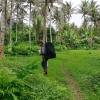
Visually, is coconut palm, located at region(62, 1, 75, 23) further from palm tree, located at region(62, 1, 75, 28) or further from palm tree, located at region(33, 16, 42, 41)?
palm tree, located at region(33, 16, 42, 41)

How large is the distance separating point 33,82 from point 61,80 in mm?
3177

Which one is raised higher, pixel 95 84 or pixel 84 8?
pixel 84 8

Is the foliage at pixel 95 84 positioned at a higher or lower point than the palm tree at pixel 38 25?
lower

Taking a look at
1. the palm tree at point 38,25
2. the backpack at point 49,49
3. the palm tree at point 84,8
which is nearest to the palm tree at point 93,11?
the palm tree at point 84,8

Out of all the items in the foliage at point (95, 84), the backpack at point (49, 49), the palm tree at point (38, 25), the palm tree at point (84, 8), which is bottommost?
the foliage at point (95, 84)

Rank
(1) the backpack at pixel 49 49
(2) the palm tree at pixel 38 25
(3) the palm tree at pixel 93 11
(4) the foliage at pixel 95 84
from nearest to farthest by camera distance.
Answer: (4) the foliage at pixel 95 84, (1) the backpack at pixel 49 49, (2) the palm tree at pixel 38 25, (3) the palm tree at pixel 93 11

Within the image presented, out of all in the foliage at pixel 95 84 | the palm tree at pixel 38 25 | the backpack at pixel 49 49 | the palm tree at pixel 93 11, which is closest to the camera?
the foliage at pixel 95 84

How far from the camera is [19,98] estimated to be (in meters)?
6.58

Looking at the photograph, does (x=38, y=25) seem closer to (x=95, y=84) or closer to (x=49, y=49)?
(x=49, y=49)

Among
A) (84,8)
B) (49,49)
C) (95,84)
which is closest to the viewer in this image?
(95,84)

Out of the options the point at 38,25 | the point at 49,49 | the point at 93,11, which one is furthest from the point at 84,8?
the point at 49,49

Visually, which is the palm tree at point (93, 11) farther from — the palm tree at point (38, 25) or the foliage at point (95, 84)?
the foliage at point (95, 84)

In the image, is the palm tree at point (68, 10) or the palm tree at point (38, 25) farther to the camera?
the palm tree at point (68, 10)

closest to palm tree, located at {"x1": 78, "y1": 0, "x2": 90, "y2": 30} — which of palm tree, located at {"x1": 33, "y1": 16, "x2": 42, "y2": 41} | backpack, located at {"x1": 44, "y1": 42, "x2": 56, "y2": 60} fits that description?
palm tree, located at {"x1": 33, "y1": 16, "x2": 42, "y2": 41}
